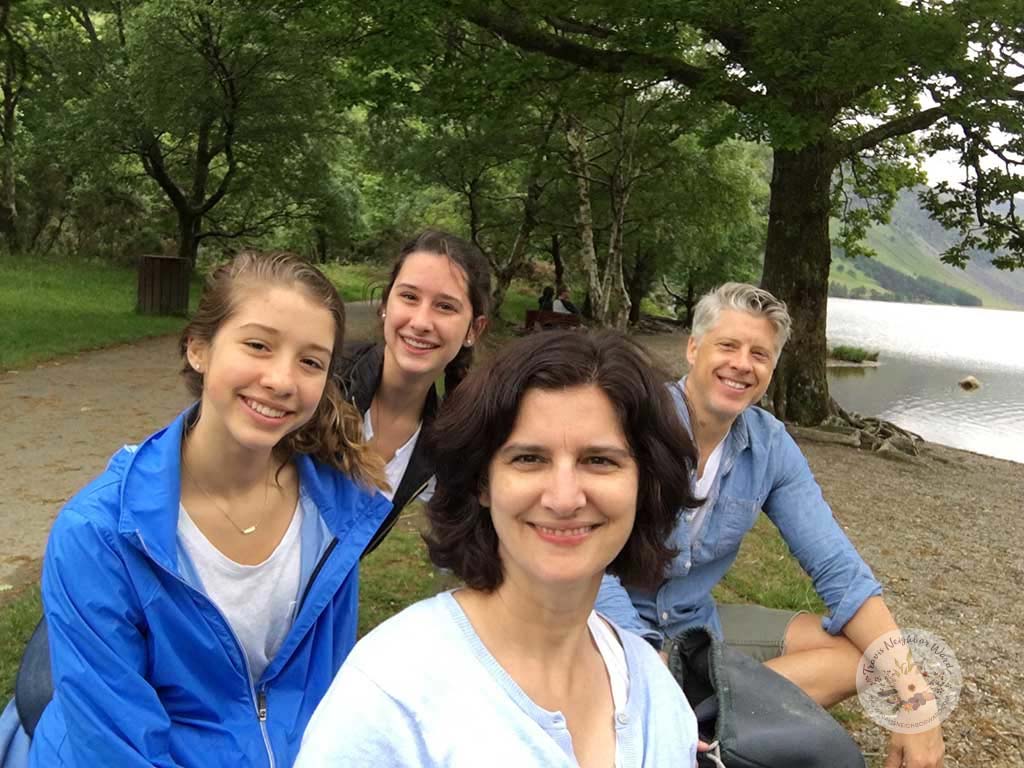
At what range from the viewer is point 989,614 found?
5918mm

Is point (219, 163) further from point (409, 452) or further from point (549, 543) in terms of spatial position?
point (549, 543)

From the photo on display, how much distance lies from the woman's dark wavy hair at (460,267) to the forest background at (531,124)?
0.52m

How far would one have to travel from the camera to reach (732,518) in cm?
281

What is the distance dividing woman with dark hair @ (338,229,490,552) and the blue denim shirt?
787 mm

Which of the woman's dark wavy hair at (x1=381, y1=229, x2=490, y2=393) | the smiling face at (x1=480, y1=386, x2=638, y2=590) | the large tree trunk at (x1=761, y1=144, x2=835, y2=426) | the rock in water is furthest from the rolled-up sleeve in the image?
the rock in water

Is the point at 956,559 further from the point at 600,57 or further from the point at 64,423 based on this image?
the point at 64,423

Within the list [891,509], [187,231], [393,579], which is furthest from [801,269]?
→ [187,231]

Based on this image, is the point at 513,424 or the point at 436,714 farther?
the point at 513,424

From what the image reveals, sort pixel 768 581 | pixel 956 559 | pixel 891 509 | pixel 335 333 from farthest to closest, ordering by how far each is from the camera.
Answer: pixel 891 509 < pixel 956 559 < pixel 768 581 < pixel 335 333

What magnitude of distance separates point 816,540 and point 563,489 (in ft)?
5.55

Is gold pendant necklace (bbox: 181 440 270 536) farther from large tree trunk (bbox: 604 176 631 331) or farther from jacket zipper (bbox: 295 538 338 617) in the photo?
large tree trunk (bbox: 604 176 631 331)

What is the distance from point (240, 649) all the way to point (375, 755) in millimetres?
944

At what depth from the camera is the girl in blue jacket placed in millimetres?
1846

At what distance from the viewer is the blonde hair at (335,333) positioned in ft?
7.40
